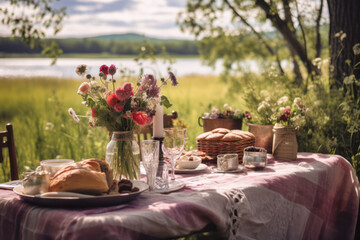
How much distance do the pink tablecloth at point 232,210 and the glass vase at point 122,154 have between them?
0.86 ft

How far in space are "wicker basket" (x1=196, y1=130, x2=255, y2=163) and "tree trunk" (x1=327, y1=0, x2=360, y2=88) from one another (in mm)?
1696

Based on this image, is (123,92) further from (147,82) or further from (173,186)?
(173,186)

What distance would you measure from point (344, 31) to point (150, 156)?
113 inches

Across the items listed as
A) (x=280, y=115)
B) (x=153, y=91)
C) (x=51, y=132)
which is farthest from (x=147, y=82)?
(x=51, y=132)

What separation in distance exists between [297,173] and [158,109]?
816mm

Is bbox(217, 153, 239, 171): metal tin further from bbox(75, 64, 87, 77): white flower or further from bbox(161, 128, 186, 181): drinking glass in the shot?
bbox(75, 64, 87, 77): white flower

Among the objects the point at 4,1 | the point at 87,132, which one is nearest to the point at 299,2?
the point at 87,132

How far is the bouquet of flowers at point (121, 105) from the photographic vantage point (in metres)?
1.72

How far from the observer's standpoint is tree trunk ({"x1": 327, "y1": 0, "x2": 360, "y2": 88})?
3.66 metres

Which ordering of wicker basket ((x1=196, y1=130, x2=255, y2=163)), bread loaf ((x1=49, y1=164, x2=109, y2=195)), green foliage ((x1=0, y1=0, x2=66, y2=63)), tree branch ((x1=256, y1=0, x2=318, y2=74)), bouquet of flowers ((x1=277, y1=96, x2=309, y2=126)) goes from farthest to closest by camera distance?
tree branch ((x1=256, y1=0, x2=318, y2=74)) < green foliage ((x1=0, y1=0, x2=66, y2=63)) < bouquet of flowers ((x1=277, y1=96, x2=309, y2=126)) < wicker basket ((x1=196, y1=130, x2=255, y2=163)) < bread loaf ((x1=49, y1=164, x2=109, y2=195))

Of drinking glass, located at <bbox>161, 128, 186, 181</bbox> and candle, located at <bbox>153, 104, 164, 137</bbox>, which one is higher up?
candle, located at <bbox>153, 104, 164, 137</bbox>

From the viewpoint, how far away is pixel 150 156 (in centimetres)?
162

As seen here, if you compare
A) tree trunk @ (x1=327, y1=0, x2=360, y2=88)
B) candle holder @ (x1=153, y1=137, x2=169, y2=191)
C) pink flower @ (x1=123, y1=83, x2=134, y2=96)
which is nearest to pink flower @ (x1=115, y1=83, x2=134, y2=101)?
pink flower @ (x1=123, y1=83, x2=134, y2=96)

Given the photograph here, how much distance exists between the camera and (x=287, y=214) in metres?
1.95
